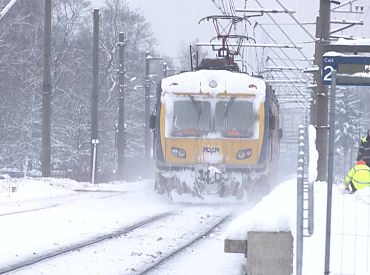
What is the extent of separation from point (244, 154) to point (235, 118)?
2.98 feet

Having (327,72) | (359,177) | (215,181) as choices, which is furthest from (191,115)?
(327,72)

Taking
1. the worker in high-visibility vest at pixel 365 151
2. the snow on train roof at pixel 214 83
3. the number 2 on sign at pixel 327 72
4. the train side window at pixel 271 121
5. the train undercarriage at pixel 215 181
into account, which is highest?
the snow on train roof at pixel 214 83

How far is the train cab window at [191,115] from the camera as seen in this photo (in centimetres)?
1970

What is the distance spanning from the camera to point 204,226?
15.4m

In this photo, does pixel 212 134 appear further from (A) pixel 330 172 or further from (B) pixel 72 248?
(A) pixel 330 172

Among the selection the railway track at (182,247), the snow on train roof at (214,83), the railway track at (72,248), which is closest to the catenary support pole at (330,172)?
the railway track at (182,247)

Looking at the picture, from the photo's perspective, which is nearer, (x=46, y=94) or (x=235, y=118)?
(x=235, y=118)

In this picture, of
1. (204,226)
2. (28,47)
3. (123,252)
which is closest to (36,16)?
(28,47)

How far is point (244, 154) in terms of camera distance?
19359mm

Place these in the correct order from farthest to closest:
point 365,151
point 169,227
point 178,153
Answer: point 178,153 → point 365,151 → point 169,227

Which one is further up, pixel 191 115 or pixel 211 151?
pixel 191 115

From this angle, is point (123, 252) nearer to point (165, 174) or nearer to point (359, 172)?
point (359, 172)

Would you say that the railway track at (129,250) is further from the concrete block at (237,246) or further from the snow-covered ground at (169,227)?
the concrete block at (237,246)

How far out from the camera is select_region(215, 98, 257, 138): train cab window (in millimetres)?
19516
